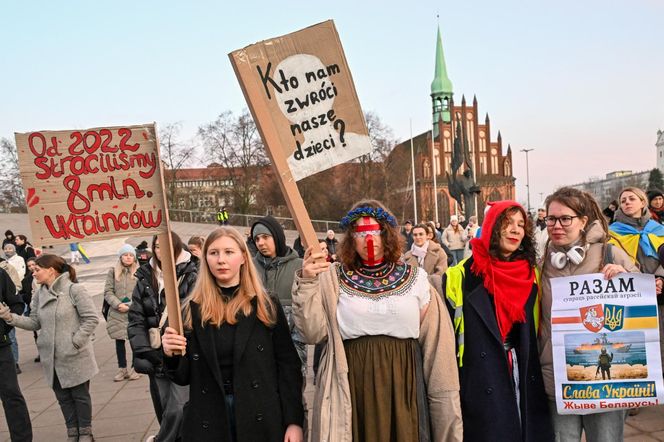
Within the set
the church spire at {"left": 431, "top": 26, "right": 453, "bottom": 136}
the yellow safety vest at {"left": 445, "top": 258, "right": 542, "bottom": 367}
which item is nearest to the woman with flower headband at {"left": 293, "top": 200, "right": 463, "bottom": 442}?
the yellow safety vest at {"left": 445, "top": 258, "right": 542, "bottom": 367}

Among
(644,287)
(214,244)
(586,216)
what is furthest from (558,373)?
(214,244)

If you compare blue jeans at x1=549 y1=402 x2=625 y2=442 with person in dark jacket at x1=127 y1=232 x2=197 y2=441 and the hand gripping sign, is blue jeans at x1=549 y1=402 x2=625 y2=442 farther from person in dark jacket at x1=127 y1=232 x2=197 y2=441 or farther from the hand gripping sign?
person in dark jacket at x1=127 y1=232 x2=197 y2=441

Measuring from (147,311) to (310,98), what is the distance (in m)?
2.41

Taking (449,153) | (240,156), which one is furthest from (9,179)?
(449,153)

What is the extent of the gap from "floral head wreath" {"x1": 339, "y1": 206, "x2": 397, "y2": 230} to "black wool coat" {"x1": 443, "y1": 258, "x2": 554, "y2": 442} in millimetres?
573

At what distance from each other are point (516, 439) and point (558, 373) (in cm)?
42

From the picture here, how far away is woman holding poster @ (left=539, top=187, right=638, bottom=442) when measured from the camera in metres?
3.05

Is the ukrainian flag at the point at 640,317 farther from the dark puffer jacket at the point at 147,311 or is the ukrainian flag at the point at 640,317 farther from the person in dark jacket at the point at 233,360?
the dark puffer jacket at the point at 147,311

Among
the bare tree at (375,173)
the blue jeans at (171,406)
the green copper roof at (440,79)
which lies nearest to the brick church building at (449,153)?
the green copper roof at (440,79)

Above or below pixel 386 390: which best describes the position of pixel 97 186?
above

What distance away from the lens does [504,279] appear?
2988 millimetres

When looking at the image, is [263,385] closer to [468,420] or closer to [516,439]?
[468,420]

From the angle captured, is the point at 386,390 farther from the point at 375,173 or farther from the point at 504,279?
the point at 375,173

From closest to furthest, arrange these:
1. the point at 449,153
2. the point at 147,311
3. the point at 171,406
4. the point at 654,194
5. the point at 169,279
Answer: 1. the point at 169,279
2. the point at 171,406
3. the point at 147,311
4. the point at 654,194
5. the point at 449,153
